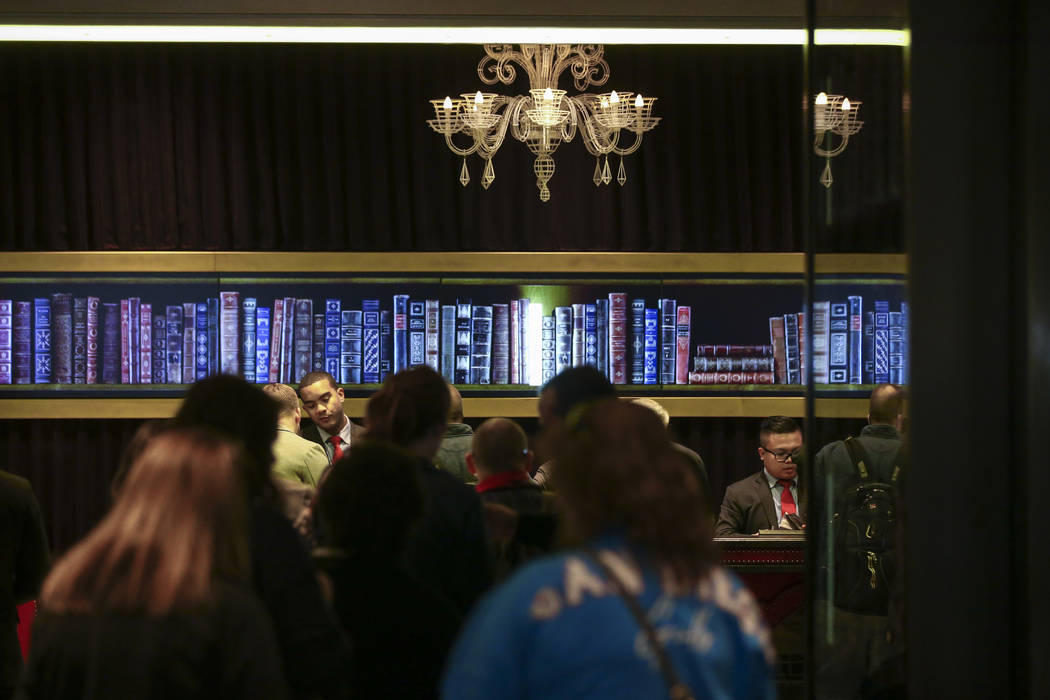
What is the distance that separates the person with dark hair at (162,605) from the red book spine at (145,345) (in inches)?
204

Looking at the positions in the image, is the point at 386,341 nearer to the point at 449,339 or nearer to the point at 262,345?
the point at 449,339

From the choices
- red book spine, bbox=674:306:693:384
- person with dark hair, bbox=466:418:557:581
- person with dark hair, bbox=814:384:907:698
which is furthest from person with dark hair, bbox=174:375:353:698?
red book spine, bbox=674:306:693:384

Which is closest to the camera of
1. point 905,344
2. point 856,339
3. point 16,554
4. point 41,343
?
point 905,344

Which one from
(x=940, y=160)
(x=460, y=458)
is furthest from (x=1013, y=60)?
(x=460, y=458)

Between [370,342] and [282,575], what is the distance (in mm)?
4824

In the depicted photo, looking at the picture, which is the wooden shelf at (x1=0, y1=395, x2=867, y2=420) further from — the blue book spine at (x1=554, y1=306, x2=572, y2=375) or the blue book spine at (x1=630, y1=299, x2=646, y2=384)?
the blue book spine at (x1=554, y1=306, x2=572, y2=375)

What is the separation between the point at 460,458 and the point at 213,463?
10.4ft

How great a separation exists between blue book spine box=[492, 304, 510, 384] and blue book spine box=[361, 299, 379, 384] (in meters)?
0.69

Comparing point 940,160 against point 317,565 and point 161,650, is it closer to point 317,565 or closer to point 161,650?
point 317,565

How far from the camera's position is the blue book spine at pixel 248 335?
6883 mm

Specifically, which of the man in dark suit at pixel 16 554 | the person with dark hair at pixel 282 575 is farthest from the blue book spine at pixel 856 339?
the man in dark suit at pixel 16 554

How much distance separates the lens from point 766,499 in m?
5.43

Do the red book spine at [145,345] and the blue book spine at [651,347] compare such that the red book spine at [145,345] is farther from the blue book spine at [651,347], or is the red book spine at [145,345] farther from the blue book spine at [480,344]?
the blue book spine at [651,347]

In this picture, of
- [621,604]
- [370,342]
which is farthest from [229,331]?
[621,604]
